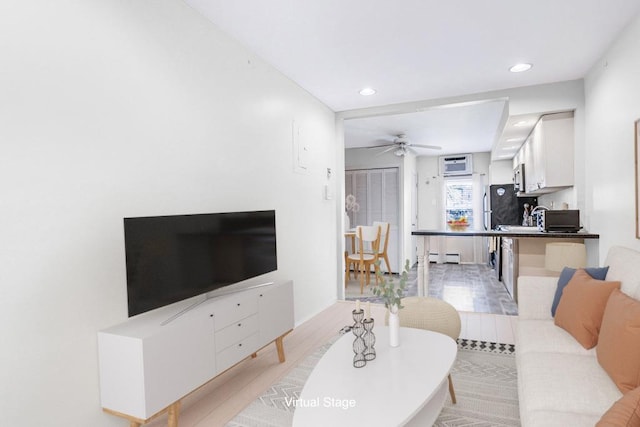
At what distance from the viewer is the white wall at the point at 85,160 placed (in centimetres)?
153

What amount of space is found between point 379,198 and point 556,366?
575cm

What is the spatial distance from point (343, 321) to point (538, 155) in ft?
10.1

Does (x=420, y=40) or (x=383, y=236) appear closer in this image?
(x=420, y=40)

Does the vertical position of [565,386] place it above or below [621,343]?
below

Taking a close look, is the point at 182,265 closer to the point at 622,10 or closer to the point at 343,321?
the point at 343,321

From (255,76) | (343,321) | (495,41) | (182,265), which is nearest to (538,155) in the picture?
(495,41)

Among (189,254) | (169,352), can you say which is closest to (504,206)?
(189,254)

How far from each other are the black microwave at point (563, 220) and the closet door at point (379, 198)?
139 inches

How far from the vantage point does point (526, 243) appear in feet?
13.9

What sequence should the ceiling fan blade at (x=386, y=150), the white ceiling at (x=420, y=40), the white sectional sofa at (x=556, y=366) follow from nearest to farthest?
the white sectional sofa at (x=556, y=366) < the white ceiling at (x=420, y=40) < the ceiling fan blade at (x=386, y=150)

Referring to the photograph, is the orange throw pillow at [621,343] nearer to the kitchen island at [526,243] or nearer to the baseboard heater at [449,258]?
the kitchen island at [526,243]

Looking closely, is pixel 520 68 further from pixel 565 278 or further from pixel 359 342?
pixel 359 342

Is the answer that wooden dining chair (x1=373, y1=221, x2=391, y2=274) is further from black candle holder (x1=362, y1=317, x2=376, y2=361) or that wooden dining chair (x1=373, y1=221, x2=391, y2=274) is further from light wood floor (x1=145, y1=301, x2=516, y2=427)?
black candle holder (x1=362, y1=317, x2=376, y2=361)

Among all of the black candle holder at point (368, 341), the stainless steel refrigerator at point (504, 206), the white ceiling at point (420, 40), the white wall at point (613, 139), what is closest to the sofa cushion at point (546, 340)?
the black candle holder at point (368, 341)
